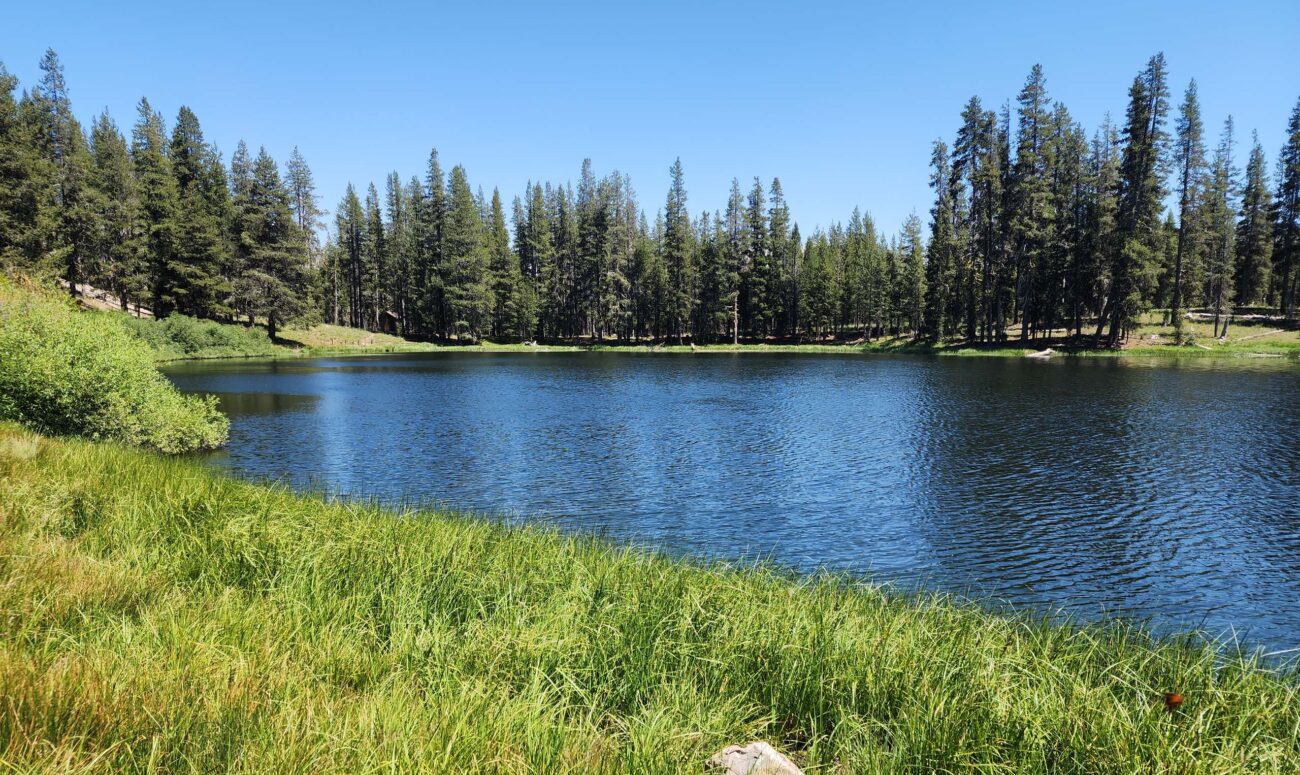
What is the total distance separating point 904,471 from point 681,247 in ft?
279

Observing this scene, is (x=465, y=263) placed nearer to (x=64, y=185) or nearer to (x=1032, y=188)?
(x=64, y=185)

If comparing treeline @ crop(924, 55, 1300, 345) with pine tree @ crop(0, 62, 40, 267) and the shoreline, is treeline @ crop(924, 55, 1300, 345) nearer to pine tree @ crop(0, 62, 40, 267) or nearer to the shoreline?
the shoreline

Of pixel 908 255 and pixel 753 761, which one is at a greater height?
pixel 908 255

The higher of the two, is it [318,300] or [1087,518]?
[318,300]

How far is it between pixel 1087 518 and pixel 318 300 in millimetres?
112445

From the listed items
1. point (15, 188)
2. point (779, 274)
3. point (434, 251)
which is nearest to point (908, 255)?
point (779, 274)

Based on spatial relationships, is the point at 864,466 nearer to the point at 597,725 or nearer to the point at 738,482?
the point at 738,482

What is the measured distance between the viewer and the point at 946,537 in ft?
48.4

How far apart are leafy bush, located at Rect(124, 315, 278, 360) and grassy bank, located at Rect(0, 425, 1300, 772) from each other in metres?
64.3

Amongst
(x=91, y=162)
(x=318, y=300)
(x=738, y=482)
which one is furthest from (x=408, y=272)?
(x=738, y=482)

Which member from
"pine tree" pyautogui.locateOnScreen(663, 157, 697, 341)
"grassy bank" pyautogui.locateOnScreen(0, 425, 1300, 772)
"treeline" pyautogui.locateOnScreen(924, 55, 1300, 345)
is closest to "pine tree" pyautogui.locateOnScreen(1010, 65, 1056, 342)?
"treeline" pyautogui.locateOnScreen(924, 55, 1300, 345)

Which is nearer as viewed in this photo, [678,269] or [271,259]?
[271,259]

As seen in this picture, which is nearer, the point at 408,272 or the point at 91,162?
the point at 91,162

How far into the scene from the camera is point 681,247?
102250 mm
